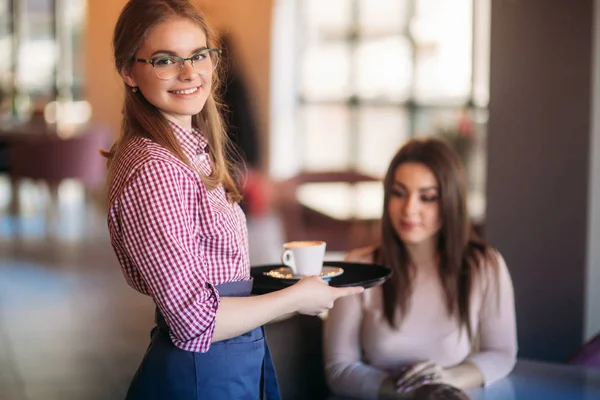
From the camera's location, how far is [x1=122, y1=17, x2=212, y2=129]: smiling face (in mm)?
1611

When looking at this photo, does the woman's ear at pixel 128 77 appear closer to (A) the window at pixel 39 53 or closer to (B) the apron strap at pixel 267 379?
(B) the apron strap at pixel 267 379

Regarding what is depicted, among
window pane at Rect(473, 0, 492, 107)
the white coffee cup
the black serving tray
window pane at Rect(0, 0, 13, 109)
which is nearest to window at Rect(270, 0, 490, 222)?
window pane at Rect(473, 0, 492, 107)

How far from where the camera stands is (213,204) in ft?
5.28

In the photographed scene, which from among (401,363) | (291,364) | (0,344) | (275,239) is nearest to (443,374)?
(401,363)

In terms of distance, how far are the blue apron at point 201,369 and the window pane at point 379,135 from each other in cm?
768

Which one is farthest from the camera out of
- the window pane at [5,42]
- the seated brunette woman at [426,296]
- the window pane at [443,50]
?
the window pane at [5,42]

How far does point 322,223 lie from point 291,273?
150 inches

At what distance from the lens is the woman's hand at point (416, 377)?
7.07 ft

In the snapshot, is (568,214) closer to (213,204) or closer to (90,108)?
(213,204)

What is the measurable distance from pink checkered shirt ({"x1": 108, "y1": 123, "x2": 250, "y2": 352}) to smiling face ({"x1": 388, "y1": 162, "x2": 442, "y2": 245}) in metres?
0.97

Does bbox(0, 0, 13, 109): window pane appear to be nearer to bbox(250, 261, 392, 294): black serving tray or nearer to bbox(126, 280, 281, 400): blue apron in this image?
bbox(250, 261, 392, 294): black serving tray

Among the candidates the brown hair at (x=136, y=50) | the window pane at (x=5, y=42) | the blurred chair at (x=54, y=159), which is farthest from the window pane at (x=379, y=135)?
the brown hair at (x=136, y=50)

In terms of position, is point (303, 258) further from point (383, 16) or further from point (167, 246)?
point (383, 16)

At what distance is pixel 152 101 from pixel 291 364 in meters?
0.97
